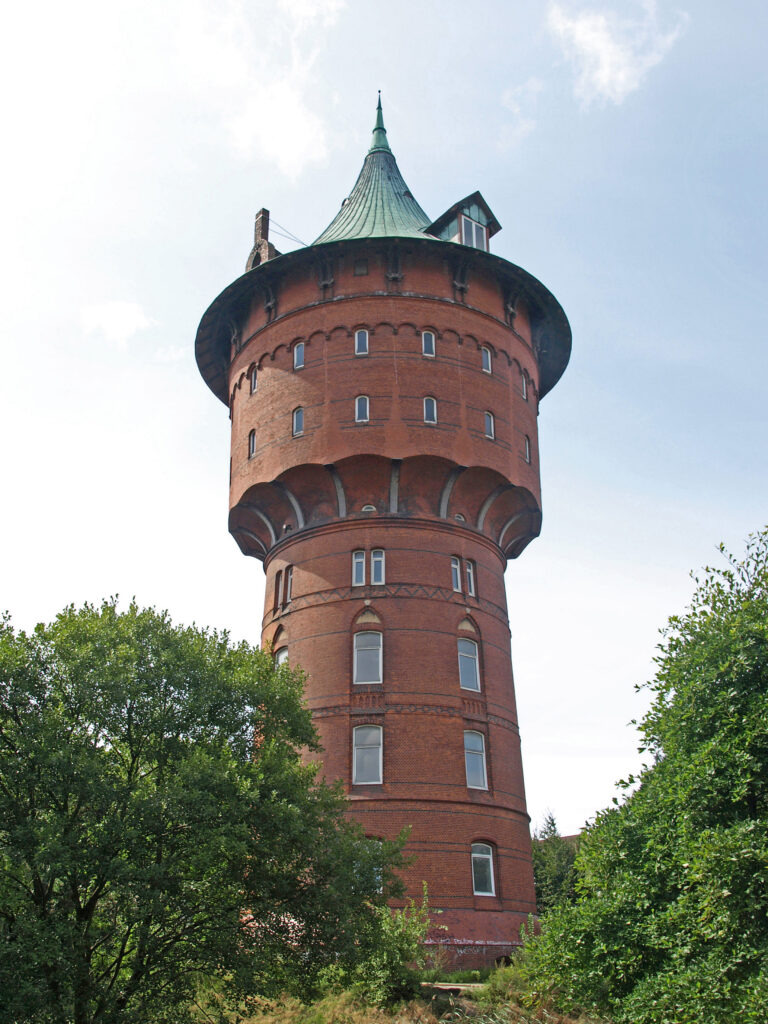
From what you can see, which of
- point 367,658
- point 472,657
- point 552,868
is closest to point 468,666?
point 472,657

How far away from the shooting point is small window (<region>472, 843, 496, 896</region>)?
2297 cm

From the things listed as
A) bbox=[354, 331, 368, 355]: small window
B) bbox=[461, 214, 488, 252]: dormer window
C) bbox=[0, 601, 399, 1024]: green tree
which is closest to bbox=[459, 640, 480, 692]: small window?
bbox=[354, 331, 368, 355]: small window

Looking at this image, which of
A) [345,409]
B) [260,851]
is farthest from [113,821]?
[345,409]

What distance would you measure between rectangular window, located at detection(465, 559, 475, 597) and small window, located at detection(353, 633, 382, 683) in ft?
10.1

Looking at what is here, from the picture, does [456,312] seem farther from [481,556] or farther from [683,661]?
[683,661]

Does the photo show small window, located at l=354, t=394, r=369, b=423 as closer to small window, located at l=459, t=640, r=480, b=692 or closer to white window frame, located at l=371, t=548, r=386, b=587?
white window frame, located at l=371, t=548, r=386, b=587

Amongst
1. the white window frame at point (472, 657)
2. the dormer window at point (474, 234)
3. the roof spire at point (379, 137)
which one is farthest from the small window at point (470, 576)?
the roof spire at point (379, 137)

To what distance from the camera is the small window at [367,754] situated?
23.5m

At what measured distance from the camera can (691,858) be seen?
12844 millimetres

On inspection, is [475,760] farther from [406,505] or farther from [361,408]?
[361,408]

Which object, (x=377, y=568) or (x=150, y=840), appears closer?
(x=150, y=840)

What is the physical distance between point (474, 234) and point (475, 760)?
54.2 ft

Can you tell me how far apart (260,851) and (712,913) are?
6.58m

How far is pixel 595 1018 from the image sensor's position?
16.8m
